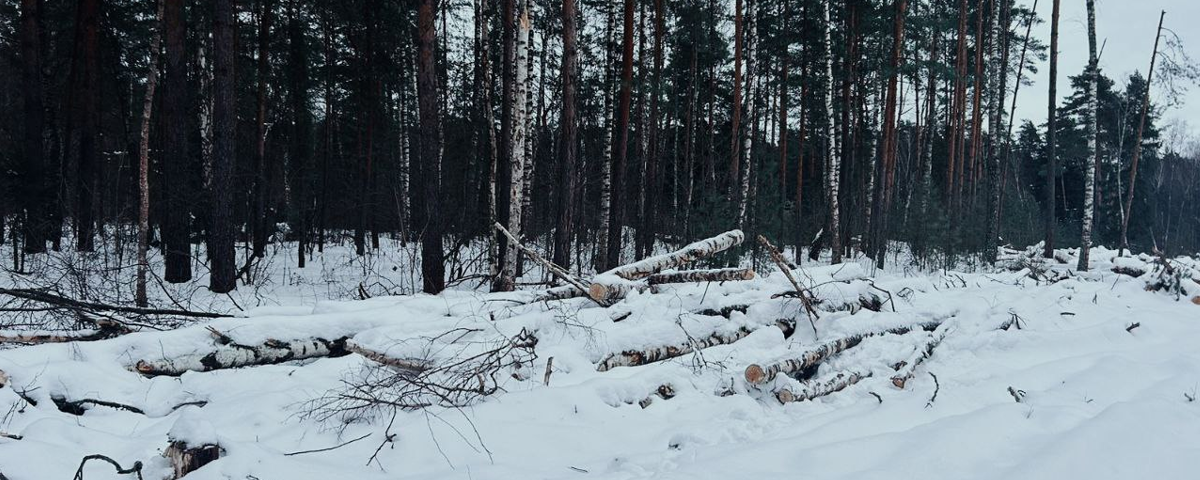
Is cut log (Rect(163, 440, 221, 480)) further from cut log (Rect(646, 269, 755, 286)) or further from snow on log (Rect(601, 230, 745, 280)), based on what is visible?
cut log (Rect(646, 269, 755, 286))

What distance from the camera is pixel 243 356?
3.84m

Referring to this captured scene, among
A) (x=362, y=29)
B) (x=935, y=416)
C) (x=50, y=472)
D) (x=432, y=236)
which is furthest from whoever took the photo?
(x=362, y=29)

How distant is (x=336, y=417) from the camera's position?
313 cm

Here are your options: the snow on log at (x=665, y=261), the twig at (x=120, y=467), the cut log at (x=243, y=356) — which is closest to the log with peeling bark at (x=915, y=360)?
the snow on log at (x=665, y=261)

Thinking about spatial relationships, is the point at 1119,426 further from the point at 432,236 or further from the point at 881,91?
the point at 881,91

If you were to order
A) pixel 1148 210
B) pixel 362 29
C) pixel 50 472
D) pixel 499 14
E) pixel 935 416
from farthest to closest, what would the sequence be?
pixel 1148 210
pixel 362 29
pixel 499 14
pixel 935 416
pixel 50 472

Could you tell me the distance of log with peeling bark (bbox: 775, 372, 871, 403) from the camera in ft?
12.4

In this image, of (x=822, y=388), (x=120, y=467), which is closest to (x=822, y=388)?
(x=822, y=388)

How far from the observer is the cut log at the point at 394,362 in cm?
366

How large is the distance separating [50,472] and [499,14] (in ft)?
44.7

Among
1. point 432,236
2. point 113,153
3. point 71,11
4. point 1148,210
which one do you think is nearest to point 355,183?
point 113,153

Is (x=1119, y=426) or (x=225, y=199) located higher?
(x=225, y=199)

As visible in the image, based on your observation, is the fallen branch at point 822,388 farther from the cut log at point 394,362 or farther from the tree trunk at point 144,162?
the tree trunk at point 144,162

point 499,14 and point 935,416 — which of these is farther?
point 499,14
